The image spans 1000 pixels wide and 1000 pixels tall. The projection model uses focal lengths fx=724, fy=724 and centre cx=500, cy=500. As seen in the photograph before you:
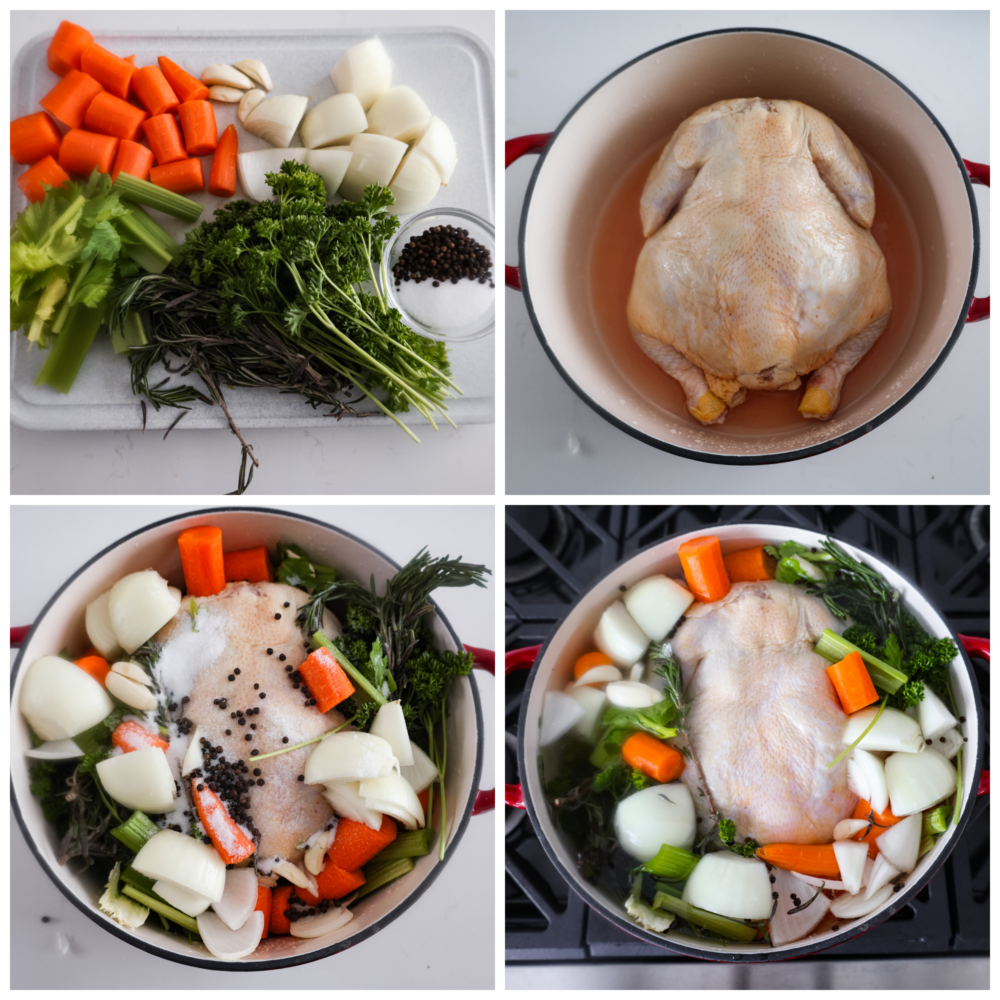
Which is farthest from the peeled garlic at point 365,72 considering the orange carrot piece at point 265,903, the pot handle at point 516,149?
the orange carrot piece at point 265,903

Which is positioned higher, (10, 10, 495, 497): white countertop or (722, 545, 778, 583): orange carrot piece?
(10, 10, 495, 497): white countertop

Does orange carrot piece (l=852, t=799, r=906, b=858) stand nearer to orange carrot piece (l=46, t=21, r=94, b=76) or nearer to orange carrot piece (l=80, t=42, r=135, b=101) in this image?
orange carrot piece (l=80, t=42, r=135, b=101)

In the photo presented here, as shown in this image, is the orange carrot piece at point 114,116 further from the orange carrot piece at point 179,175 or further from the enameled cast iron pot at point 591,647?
the enameled cast iron pot at point 591,647

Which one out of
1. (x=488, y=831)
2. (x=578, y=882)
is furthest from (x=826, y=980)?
(x=488, y=831)

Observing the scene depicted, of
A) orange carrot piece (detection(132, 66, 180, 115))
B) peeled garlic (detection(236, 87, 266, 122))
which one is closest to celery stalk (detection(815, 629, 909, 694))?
peeled garlic (detection(236, 87, 266, 122))

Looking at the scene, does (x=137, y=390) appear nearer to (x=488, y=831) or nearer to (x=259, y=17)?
(x=259, y=17)
